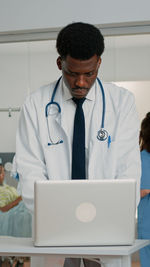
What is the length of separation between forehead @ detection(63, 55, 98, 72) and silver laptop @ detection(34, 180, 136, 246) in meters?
0.53

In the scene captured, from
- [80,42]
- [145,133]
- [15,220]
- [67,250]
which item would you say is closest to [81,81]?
[80,42]

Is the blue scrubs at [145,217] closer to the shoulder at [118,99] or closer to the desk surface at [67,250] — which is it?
the shoulder at [118,99]

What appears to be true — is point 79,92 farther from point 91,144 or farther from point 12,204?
point 12,204

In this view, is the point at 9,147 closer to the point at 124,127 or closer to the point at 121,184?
the point at 124,127

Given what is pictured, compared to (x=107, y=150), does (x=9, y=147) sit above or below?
above

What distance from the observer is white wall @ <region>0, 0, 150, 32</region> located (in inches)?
150

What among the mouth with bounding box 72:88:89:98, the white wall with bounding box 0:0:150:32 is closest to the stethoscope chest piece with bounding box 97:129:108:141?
the mouth with bounding box 72:88:89:98

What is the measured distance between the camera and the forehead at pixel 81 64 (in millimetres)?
2246

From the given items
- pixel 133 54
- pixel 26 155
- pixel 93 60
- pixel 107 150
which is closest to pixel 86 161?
pixel 107 150

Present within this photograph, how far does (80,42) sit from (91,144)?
469 mm

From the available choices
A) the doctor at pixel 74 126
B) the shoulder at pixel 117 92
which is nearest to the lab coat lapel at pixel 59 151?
the doctor at pixel 74 126

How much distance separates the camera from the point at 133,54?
387cm

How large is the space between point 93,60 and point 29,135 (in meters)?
0.45

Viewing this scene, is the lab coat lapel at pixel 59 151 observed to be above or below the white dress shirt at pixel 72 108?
below
